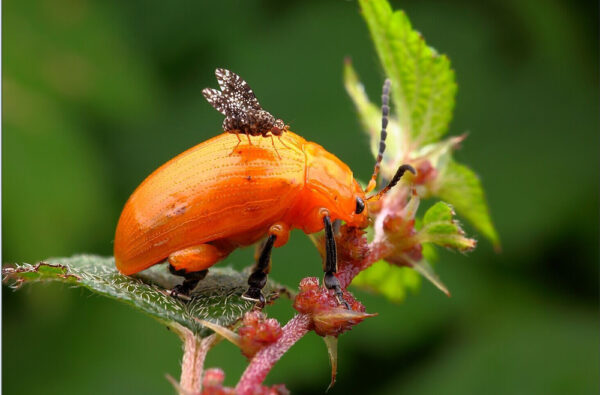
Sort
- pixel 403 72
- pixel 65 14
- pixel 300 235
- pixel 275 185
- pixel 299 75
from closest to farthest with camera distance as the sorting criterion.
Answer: pixel 275 185 → pixel 403 72 → pixel 300 235 → pixel 65 14 → pixel 299 75

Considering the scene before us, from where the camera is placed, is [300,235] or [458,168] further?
[300,235]

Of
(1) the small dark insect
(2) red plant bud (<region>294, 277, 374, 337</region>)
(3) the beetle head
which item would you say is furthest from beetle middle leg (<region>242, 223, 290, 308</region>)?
(1) the small dark insect

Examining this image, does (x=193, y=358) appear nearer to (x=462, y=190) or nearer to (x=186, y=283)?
(x=186, y=283)

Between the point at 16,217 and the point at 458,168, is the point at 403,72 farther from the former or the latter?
the point at 16,217

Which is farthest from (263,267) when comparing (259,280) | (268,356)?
(268,356)

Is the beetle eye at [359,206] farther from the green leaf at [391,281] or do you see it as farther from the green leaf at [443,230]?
the green leaf at [391,281]

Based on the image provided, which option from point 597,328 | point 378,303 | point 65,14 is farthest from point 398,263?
point 65,14

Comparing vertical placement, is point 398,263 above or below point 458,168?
below
